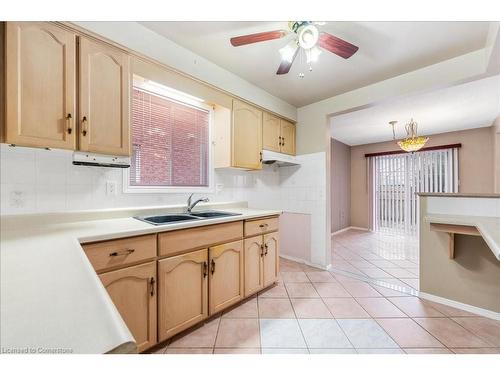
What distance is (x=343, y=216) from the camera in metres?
5.65

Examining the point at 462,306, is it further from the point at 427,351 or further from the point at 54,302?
the point at 54,302

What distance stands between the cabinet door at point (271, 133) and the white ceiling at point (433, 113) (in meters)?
1.45

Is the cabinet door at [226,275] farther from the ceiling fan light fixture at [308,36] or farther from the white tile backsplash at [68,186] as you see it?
the ceiling fan light fixture at [308,36]

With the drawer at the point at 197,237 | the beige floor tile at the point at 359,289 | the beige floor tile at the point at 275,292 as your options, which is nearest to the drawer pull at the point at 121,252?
the drawer at the point at 197,237

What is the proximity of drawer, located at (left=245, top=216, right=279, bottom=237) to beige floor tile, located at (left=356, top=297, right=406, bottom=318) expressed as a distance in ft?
3.58

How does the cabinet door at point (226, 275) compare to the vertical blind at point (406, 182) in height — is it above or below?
below

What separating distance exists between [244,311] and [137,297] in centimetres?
98

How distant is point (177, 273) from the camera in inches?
57.8

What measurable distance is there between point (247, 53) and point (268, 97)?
820mm

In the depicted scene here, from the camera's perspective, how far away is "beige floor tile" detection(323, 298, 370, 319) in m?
1.84

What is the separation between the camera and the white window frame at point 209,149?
1760 millimetres

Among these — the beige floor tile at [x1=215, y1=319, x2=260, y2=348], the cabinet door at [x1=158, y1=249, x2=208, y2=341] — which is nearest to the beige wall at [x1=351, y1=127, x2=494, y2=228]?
the beige floor tile at [x1=215, y1=319, x2=260, y2=348]
